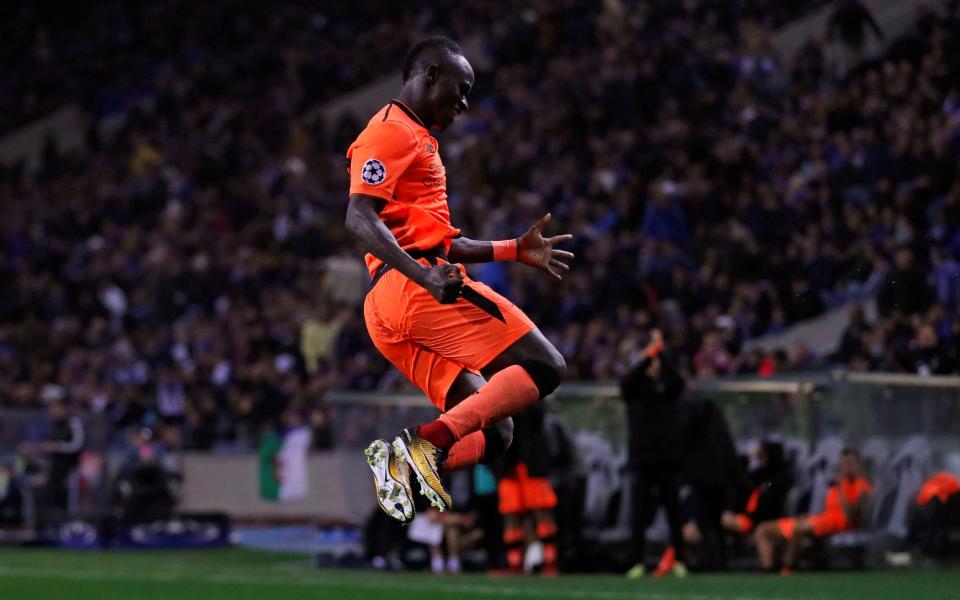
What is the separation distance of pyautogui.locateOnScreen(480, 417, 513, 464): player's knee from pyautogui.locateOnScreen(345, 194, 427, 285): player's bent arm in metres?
0.90

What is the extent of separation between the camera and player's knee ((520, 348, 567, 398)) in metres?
6.24

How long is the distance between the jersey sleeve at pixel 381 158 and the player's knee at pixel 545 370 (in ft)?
2.87

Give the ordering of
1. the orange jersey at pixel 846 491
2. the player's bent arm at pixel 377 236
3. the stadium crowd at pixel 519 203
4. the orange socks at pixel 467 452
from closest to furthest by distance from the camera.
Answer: the player's bent arm at pixel 377 236, the orange socks at pixel 467 452, the orange jersey at pixel 846 491, the stadium crowd at pixel 519 203

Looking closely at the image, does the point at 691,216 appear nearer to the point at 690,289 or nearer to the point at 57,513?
the point at 690,289

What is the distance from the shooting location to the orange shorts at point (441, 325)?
625 centimetres

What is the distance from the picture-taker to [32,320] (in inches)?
932

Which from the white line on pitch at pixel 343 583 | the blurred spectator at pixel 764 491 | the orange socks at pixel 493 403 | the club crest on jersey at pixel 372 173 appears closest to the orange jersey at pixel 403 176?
the club crest on jersey at pixel 372 173

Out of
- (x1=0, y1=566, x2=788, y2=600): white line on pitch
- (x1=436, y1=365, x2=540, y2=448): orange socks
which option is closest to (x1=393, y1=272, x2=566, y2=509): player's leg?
(x1=436, y1=365, x2=540, y2=448): orange socks

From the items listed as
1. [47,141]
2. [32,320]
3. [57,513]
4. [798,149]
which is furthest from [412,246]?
[47,141]

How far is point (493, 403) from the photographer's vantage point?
6168mm

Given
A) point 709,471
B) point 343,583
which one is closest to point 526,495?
point 709,471

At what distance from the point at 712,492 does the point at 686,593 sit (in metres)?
2.66

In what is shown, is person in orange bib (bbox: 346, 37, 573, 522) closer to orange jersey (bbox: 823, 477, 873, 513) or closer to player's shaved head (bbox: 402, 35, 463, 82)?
player's shaved head (bbox: 402, 35, 463, 82)

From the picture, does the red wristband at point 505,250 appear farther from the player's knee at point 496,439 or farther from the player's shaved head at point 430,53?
the player's shaved head at point 430,53
